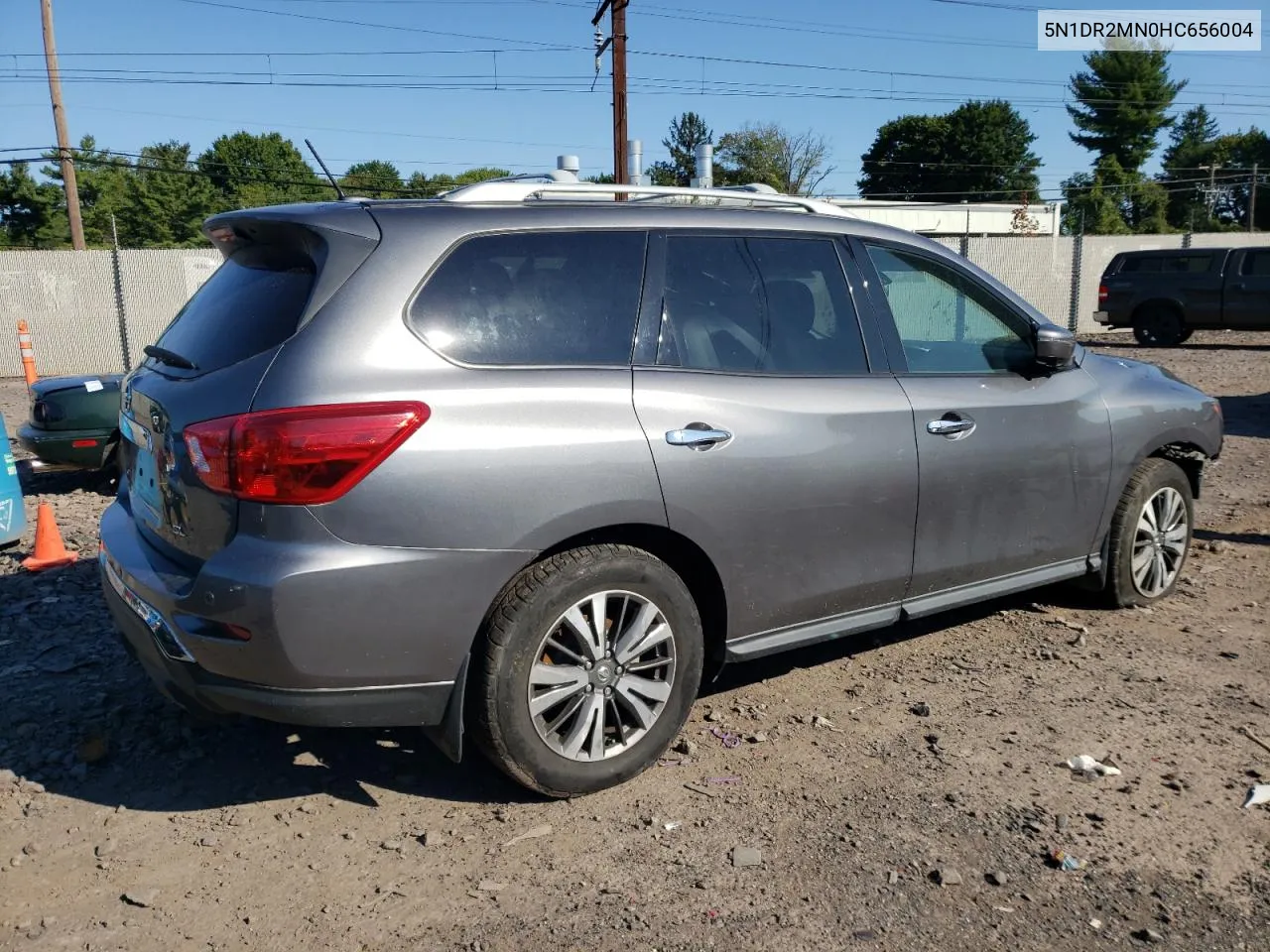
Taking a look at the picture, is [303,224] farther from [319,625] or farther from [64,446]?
[64,446]

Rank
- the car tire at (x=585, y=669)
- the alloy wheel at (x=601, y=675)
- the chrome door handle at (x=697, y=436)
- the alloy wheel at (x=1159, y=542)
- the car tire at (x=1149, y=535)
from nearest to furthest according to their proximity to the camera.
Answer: the car tire at (x=585, y=669) < the alloy wheel at (x=601, y=675) < the chrome door handle at (x=697, y=436) < the car tire at (x=1149, y=535) < the alloy wheel at (x=1159, y=542)

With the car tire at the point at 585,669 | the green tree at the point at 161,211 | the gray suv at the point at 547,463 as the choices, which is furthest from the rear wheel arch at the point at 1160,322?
the green tree at the point at 161,211

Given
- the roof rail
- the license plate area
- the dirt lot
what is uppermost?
the roof rail

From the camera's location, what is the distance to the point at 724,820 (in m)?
3.35

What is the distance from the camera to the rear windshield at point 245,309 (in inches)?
124

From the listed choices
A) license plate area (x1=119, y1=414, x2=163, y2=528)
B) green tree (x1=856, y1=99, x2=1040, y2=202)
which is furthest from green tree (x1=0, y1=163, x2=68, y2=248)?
green tree (x1=856, y1=99, x2=1040, y2=202)

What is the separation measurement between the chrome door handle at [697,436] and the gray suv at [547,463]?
1cm

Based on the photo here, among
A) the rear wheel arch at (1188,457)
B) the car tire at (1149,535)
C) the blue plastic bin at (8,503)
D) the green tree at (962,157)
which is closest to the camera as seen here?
the car tire at (1149,535)

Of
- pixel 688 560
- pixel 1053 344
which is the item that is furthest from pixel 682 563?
pixel 1053 344

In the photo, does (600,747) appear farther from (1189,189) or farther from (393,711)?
(1189,189)

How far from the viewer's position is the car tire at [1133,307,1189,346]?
20.6 m

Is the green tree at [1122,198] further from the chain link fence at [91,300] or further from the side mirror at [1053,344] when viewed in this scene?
the side mirror at [1053,344]

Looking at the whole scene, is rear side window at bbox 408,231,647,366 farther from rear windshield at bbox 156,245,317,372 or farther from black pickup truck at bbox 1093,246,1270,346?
black pickup truck at bbox 1093,246,1270,346

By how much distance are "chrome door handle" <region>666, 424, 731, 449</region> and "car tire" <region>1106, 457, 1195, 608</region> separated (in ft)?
8.09
